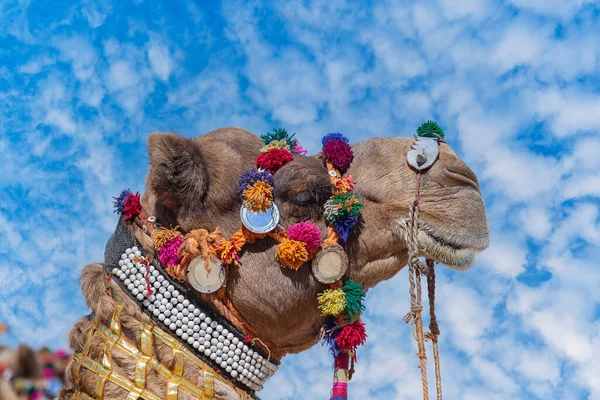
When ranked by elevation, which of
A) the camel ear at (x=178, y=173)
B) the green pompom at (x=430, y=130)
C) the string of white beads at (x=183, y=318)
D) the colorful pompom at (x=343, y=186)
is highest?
the green pompom at (x=430, y=130)

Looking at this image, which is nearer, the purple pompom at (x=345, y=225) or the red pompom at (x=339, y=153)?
the purple pompom at (x=345, y=225)

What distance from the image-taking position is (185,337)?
351cm

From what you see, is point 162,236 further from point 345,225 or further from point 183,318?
point 345,225

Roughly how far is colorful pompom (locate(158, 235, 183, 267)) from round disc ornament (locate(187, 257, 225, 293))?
0.32 feet

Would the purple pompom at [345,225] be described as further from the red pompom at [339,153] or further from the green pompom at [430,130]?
the green pompom at [430,130]

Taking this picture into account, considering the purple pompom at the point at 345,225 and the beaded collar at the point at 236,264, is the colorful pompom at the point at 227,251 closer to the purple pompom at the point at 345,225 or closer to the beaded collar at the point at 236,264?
the beaded collar at the point at 236,264

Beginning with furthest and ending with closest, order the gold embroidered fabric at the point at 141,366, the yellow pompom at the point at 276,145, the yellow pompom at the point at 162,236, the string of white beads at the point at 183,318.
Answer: the yellow pompom at the point at 276,145 < the yellow pompom at the point at 162,236 < the string of white beads at the point at 183,318 < the gold embroidered fabric at the point at 141,366

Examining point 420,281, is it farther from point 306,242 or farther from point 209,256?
point 209,256

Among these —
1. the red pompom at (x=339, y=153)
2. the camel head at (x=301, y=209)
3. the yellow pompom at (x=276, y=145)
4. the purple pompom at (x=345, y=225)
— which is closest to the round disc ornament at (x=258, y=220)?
the camel head at (x=301, y=209)

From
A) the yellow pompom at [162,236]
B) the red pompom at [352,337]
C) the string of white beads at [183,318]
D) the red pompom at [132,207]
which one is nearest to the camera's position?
the string of white beads at [183,318]

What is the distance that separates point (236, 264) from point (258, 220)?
0.99ft

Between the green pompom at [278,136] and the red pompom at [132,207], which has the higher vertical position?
the green pompom at [278,136]

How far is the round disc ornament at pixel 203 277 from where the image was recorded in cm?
356

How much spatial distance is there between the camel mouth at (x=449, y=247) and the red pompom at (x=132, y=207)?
1.80 meters
